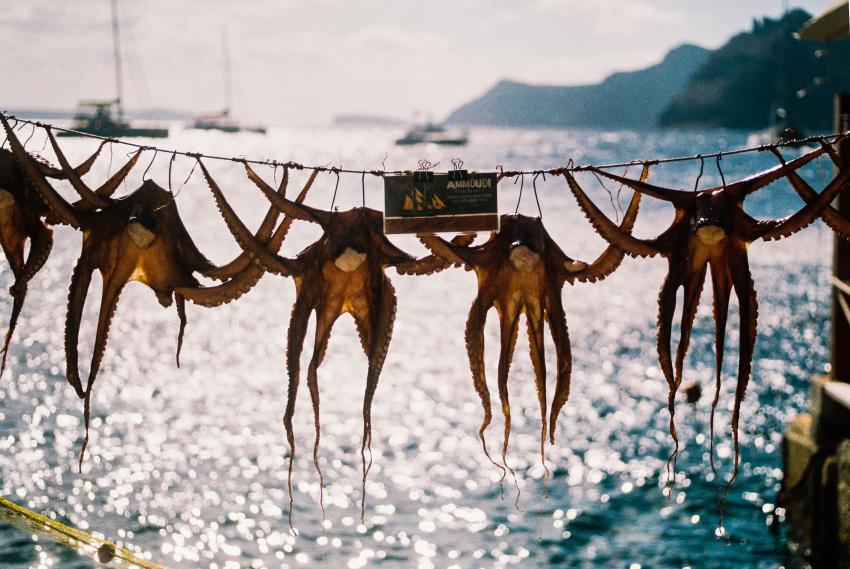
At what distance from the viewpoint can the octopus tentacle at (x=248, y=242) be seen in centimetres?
676

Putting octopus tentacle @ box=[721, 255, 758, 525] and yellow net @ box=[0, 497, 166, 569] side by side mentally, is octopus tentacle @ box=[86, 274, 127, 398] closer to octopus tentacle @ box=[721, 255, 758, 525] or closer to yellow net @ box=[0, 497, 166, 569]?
yellow net @ box=[0, 497, 166, 569]

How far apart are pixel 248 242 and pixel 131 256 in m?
1.20

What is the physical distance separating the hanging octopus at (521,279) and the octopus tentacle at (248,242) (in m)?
1.31

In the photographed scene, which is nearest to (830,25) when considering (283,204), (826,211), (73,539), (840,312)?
(840,312)

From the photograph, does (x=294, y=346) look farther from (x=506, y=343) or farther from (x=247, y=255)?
(x=506, y=343)

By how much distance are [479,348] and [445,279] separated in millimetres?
57722

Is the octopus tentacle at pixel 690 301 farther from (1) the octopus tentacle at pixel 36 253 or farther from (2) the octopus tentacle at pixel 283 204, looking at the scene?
(1) the octopus tentacle at pixel 36 253

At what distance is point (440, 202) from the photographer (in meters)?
6.79

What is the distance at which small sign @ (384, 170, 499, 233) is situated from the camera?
22.1 feet

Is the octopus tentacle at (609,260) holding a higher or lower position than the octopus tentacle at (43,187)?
lower

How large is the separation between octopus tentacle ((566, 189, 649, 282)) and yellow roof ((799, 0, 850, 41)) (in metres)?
7.85

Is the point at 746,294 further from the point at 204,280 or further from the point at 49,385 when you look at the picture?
the point at 49,385

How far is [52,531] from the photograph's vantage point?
914 centimetres

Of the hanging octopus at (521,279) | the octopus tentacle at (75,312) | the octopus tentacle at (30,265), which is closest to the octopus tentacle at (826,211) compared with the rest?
the hanging octopus at (521,279)
